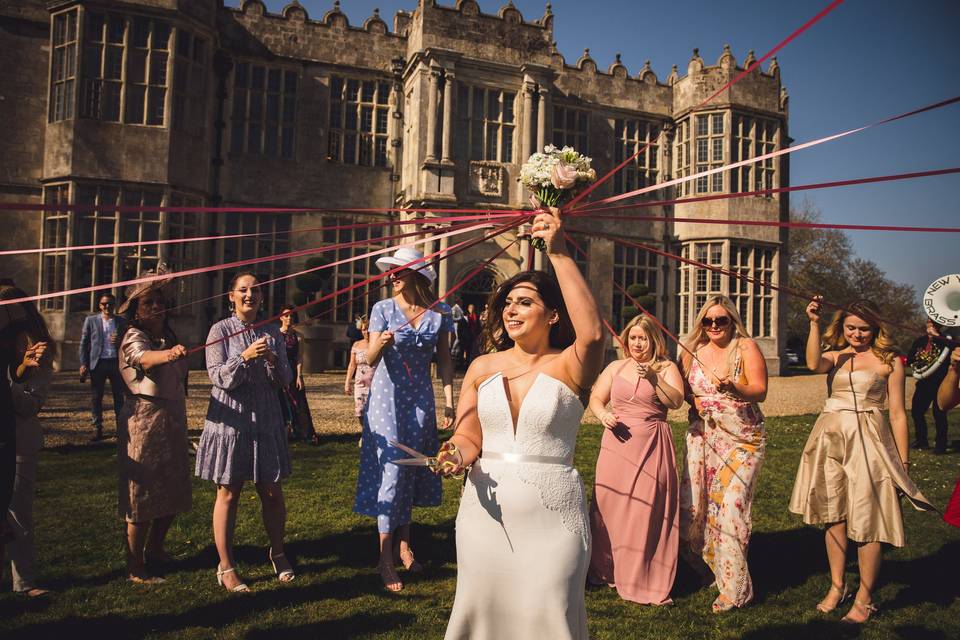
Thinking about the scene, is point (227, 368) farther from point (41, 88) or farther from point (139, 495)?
point (41, 88)

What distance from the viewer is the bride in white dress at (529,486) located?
252 cm

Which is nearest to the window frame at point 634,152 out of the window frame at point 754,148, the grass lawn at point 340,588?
the window frame at point 754,148

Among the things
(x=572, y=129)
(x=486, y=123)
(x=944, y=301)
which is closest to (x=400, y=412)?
(x=944, y=301)

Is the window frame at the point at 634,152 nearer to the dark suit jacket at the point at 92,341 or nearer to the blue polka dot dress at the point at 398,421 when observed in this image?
the dark suit jacket at the point at 92,341

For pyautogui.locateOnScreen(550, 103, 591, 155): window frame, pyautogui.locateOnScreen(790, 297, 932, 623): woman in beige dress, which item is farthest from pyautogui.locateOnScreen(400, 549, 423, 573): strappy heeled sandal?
pyautogui.locateOnScreen(550, 103, 591, 155): window frame

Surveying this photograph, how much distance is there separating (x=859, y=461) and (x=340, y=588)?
145 inches

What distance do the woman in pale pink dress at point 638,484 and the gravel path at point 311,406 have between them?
6.21m

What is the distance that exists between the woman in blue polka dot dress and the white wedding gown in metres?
2.05

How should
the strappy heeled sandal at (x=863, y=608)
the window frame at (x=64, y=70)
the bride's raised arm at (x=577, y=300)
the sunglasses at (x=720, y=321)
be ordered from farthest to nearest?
the window frame at (x=64, y=70) < the sunglasses at (x=720, y=321) < the strappy heeled sandal at (x=863, y=608) < the bride's raised arm at (x=577, y=300)

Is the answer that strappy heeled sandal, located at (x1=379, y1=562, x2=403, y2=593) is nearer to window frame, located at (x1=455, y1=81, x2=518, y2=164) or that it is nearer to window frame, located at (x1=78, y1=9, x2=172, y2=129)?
window frame, located at (x1=78, y1=9, x2=172, y2=129)

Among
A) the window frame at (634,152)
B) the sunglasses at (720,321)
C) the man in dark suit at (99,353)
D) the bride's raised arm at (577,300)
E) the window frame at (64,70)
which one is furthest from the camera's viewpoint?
the window frame at (634,152)

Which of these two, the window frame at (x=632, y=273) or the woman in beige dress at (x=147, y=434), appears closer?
the woman in beige dress at (x=147, y=434)

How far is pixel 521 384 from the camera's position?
276 centimetres

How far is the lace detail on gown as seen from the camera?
8.57 feet
